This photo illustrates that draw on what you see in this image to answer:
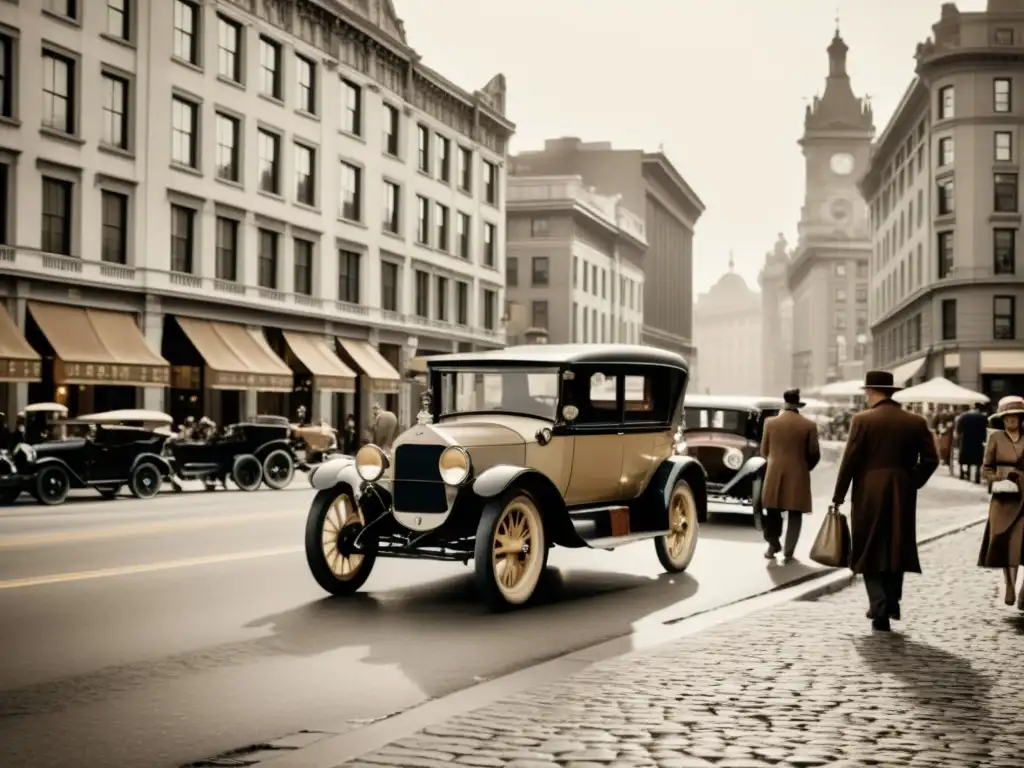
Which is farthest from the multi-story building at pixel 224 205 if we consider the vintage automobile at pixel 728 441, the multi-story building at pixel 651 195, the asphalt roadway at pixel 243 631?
the multi-story building at pixel 651 195

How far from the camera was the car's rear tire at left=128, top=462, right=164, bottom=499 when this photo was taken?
76.1ft

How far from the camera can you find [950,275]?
62219 mm

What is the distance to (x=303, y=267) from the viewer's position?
4244 centimetres

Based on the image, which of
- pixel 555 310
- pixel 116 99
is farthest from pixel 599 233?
pixel 116 99

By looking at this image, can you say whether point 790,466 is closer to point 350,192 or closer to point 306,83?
point 306,83

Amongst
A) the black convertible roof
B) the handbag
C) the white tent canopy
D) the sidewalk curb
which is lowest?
the sidewalk curb

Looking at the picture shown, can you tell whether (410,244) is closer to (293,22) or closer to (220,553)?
(293,22)

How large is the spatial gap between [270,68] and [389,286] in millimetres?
10366

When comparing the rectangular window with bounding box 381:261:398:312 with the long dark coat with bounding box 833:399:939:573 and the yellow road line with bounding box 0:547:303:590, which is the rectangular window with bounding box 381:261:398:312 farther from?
the long dark coat with bounding box 833:399:939:573

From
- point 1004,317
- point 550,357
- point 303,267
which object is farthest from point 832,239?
point 550,357

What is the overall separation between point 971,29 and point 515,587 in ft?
196

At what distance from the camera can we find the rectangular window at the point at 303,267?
42.0 m

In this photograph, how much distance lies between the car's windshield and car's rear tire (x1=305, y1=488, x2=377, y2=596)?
1.40 meters

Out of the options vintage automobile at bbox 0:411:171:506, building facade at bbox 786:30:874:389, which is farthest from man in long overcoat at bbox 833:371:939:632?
building facade at bbox 786:30:874:389
